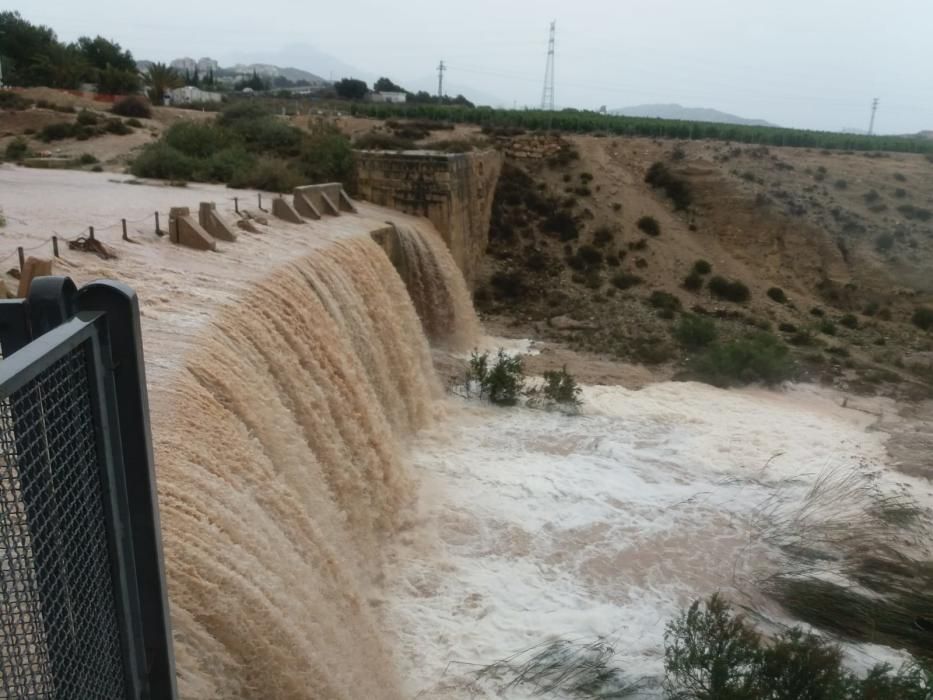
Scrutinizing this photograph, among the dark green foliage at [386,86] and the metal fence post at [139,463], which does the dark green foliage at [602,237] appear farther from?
the dark green foliage at [386,86]

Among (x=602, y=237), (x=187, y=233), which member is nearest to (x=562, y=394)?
(x=187, y=233)

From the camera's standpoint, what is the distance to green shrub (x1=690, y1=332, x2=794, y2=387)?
45.1 ft

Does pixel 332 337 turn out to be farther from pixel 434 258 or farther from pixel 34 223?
pixel 434 258

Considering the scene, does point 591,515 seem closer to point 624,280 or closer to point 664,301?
point 664,301

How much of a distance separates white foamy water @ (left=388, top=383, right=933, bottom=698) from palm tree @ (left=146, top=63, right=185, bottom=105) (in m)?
29.9

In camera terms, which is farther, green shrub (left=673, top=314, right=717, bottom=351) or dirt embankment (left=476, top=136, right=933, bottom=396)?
dirt embankment (left=476, top=136, right=933, bottom=396)

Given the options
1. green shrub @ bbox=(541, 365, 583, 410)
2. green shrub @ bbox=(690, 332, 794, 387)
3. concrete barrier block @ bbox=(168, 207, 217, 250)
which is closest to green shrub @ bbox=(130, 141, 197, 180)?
concrete barrier block @ bbox=(168, 207, 217, 250)

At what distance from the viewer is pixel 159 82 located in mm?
35969

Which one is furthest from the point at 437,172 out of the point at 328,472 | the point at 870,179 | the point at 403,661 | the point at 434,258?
the point at 870,179

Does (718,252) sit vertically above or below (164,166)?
below

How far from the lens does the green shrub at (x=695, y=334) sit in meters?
16.0

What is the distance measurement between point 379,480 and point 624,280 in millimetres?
13413

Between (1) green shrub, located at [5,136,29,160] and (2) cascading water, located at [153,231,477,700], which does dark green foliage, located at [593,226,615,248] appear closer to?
(2) cascading water, located at [153,231,477,700]

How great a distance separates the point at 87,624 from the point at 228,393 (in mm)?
3847
